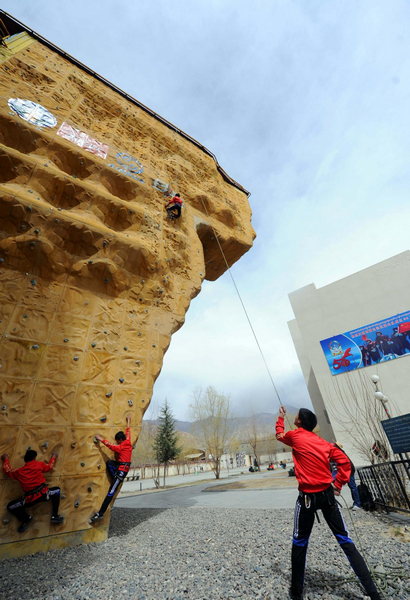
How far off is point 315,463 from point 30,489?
12.5 ft

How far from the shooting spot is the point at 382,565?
2.88 metres

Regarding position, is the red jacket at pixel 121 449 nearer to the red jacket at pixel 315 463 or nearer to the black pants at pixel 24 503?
the black pants at pixel 24 503

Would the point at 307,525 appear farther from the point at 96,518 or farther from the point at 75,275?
the point at 75,275

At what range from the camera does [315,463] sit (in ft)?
8.50

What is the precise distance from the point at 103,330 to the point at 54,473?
2.42 metres

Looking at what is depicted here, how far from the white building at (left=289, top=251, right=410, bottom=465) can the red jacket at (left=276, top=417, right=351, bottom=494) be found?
17.9 metres

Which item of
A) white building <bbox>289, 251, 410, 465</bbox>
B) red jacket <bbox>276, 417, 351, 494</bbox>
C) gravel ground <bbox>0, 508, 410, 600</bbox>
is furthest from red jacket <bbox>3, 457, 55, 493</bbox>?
white building <bbox>289, 251, 410, 465</bbox>

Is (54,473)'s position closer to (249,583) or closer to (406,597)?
(249,583)

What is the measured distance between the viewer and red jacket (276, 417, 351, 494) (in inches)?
100

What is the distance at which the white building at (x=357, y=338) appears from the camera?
63.9 ft

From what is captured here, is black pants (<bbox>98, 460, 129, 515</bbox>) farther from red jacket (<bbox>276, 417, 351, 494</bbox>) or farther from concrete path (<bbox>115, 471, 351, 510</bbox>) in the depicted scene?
concrete path (<bbox>115, 471, 351, 510</bbox>)

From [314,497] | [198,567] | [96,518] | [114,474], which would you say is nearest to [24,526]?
[96,518]

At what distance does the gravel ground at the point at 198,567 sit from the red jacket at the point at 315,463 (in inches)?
33.0

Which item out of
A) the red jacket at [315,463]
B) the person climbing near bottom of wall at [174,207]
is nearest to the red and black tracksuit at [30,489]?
the red jacket at [315,463]
